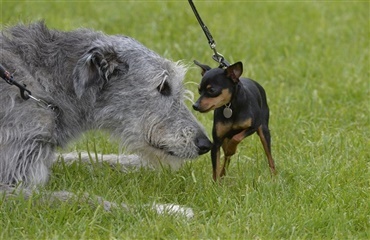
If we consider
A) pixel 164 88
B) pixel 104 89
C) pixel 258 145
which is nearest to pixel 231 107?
pixel 164 88

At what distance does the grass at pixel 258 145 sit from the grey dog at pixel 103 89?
328 mm

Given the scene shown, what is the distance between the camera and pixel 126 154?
7086 mm

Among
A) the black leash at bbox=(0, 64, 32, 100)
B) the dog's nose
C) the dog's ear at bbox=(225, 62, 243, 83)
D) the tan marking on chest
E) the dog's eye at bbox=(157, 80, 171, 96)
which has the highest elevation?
the dog's ear at bbox=(225, 62, 243, 83)

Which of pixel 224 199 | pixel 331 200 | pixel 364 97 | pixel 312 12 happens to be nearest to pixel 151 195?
pixel 224 199

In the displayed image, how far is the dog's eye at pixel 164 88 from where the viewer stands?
6547 millimetres

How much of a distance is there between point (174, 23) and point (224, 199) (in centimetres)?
566

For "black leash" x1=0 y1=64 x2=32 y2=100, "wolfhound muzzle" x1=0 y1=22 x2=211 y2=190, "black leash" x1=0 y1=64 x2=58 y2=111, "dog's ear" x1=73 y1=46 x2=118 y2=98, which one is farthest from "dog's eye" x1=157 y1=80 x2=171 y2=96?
"black leash" x1=0 y1=64 x2=32 y2=100

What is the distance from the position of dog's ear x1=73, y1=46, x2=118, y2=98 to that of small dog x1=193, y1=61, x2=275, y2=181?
2.46 feet

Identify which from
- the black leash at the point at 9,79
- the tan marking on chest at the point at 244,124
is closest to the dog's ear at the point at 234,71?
the tan marking on chest at the point at 244,124

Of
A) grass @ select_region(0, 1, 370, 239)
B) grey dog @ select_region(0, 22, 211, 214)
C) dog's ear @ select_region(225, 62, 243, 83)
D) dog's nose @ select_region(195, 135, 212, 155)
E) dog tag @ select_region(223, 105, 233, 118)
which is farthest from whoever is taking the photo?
dog's nose @ select_region(195, 135, 212, 155)

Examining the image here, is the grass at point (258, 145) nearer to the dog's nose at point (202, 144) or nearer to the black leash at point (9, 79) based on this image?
the dog's nose at point (202, 144)

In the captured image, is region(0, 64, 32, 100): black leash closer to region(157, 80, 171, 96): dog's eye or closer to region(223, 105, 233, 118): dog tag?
region(157, 80, 171, 96): dog's eye

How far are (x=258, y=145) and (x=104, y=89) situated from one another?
1790 mm

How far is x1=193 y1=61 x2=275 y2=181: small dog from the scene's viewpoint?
5973 millimetres
